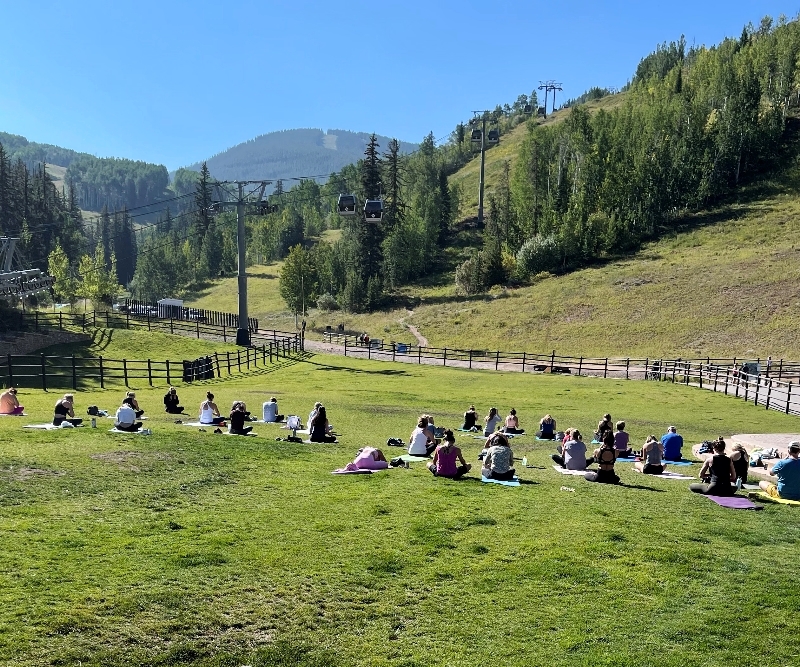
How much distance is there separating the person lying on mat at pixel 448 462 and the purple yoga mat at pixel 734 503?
18.2ft

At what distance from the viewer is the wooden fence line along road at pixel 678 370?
32938 millimetres

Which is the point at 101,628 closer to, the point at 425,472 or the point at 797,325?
the point at 425,472

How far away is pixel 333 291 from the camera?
4149 inches

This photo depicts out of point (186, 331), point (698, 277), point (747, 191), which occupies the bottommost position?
point (186, 331)

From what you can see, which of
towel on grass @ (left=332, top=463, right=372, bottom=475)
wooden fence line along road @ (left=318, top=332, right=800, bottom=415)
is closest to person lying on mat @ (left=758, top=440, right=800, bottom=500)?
towel on grass @ (left=332, top=463, right=372, bottom=475)

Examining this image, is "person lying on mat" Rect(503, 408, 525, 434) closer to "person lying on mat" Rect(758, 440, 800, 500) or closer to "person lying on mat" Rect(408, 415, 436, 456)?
"person lying on mat" Rect(408, 415, 436, 456)

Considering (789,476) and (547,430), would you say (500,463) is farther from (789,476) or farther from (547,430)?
(547,430)

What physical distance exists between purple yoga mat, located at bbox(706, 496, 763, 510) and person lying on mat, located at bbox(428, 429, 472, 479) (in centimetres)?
554

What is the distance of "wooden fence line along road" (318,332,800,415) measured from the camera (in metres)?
32.9

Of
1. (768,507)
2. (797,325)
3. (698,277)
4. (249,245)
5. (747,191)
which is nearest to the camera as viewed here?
(768,507)

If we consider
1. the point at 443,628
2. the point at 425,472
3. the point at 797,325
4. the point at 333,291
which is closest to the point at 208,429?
the point at 425,472

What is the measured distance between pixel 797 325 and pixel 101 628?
66.9 m

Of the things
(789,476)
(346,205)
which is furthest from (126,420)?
(346,205)

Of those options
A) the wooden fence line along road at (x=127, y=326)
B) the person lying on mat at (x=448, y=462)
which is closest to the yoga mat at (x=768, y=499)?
the person lying on mat at (x=448, y=462)
